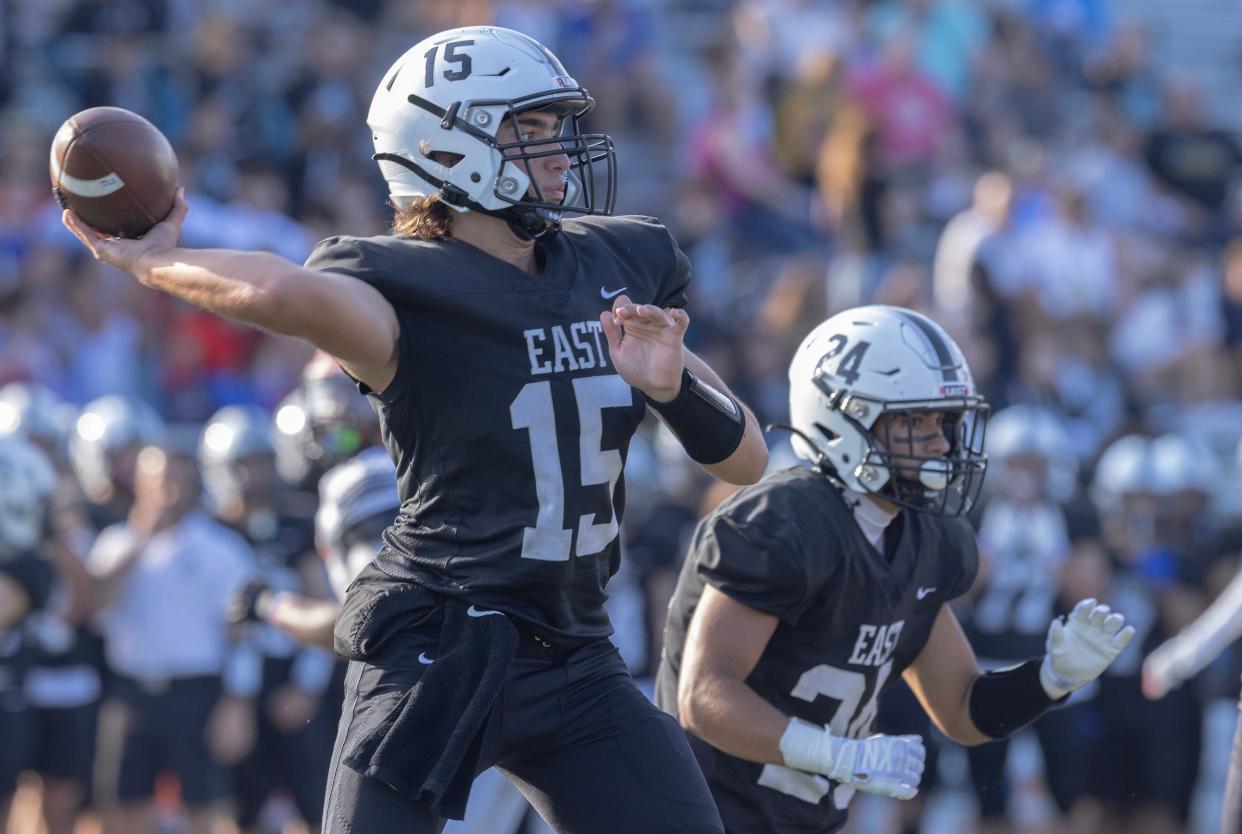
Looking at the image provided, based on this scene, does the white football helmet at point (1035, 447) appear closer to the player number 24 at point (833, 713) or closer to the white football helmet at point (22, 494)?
the white football helmet at point (22, 494)

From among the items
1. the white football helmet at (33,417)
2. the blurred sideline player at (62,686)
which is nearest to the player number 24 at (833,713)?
the blurred sideline player at (62,686)

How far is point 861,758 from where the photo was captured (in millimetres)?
3812

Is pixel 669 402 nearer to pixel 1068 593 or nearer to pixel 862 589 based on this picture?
pixel 862 589

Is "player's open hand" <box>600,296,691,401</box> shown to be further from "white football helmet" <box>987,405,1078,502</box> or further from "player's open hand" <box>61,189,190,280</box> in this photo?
"white football helmet" <box>987,405,1078,502</box>

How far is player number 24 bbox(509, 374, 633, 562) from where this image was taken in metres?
3.39

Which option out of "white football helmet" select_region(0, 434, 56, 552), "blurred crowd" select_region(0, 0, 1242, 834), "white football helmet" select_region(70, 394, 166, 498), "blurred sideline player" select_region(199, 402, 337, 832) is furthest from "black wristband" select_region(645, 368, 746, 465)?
"white football helmet" select_region(70, 394, 166, 498)

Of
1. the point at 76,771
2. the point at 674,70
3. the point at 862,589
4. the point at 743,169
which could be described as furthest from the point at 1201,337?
the point at 862,589

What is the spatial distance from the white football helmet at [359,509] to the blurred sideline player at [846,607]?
0.96 meters

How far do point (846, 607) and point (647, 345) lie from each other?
958mm

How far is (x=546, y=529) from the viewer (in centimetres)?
341

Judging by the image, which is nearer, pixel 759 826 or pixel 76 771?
pixel 759 826

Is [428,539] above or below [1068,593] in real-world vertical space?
above

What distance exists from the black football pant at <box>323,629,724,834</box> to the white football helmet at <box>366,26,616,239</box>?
798 millimetres

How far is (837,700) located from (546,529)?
3.18 ft
